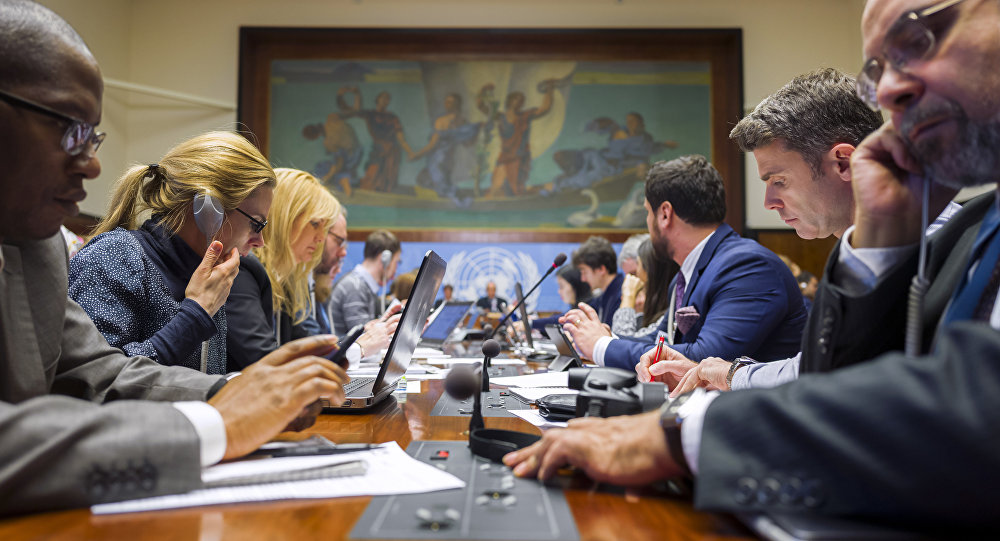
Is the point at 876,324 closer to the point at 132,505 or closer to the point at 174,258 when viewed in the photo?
the point at 132,505

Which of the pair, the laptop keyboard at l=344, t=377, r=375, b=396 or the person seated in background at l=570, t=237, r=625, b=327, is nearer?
the laptop keyboard at l=344, t=377, r=375, b=396

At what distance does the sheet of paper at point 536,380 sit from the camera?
6.95 ft

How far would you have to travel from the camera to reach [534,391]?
193cm

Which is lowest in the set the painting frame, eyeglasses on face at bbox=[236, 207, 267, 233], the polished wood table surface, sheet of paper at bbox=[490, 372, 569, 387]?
sheet of paper at bbox=[490, 372, 569, 387]

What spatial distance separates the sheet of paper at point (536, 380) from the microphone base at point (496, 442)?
0.98 m

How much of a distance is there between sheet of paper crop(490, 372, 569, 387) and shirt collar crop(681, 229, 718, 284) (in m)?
0.72

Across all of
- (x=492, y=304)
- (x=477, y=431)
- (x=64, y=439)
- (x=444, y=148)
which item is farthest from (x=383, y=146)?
(x=64, y=439)

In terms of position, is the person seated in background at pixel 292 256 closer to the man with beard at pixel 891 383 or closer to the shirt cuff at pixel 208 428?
the shirt cuff at pixel 208 428

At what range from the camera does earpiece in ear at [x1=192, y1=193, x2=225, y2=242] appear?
6.57ft

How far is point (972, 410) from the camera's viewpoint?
0.63m

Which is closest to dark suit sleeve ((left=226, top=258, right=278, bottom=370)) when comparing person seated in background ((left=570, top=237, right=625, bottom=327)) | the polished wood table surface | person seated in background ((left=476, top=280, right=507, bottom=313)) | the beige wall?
the polished wood table surface

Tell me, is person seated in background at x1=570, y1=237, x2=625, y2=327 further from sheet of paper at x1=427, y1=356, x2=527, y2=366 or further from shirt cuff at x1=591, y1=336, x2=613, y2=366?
shirt cuff at x1=591, y1=336, x2=613, y2=366

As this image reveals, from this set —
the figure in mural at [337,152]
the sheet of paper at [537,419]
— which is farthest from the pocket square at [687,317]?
the figure in mural at [337,152]

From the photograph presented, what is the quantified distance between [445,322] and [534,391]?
273cm
